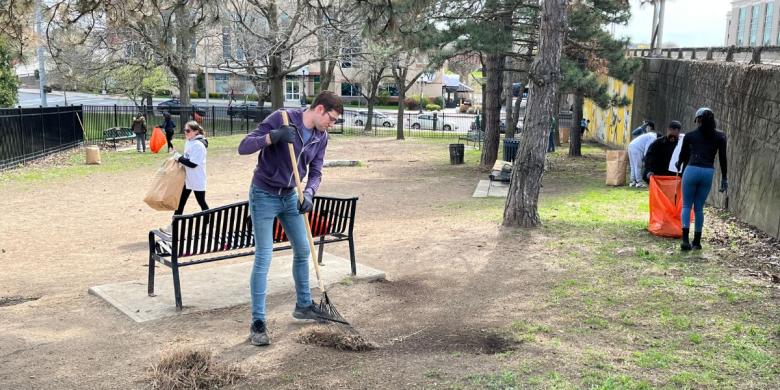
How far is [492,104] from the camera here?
18719 mm

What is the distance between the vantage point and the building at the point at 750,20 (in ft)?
104

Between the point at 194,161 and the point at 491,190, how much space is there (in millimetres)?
7045

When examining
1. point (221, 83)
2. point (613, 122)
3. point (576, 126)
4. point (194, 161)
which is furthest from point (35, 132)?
point (221, 83)

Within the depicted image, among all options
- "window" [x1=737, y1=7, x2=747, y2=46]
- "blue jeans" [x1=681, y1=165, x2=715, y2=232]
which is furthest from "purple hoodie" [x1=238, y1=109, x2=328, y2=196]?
"window" [x1=737, y1=7, x2=747, y2=46]

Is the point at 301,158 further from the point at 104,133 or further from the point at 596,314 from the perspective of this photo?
the point at 104,133

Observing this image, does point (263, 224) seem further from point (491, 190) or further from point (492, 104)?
point (492, 104)

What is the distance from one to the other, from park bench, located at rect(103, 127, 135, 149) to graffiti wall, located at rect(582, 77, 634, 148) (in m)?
17.4

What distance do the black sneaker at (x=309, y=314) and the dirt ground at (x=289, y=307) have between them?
9 centimetres

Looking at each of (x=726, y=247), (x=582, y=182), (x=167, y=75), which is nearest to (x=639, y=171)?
(x=582, y=182)

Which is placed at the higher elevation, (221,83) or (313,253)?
(221,83)

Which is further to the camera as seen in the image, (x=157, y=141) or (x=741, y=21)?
(x=741, y=21)

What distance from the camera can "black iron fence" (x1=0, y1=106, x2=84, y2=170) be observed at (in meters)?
18.2

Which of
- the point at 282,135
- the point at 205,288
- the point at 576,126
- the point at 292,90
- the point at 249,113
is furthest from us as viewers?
the point at 292,90

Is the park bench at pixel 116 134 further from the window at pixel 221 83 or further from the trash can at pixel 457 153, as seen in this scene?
the window at pixel 221 83
